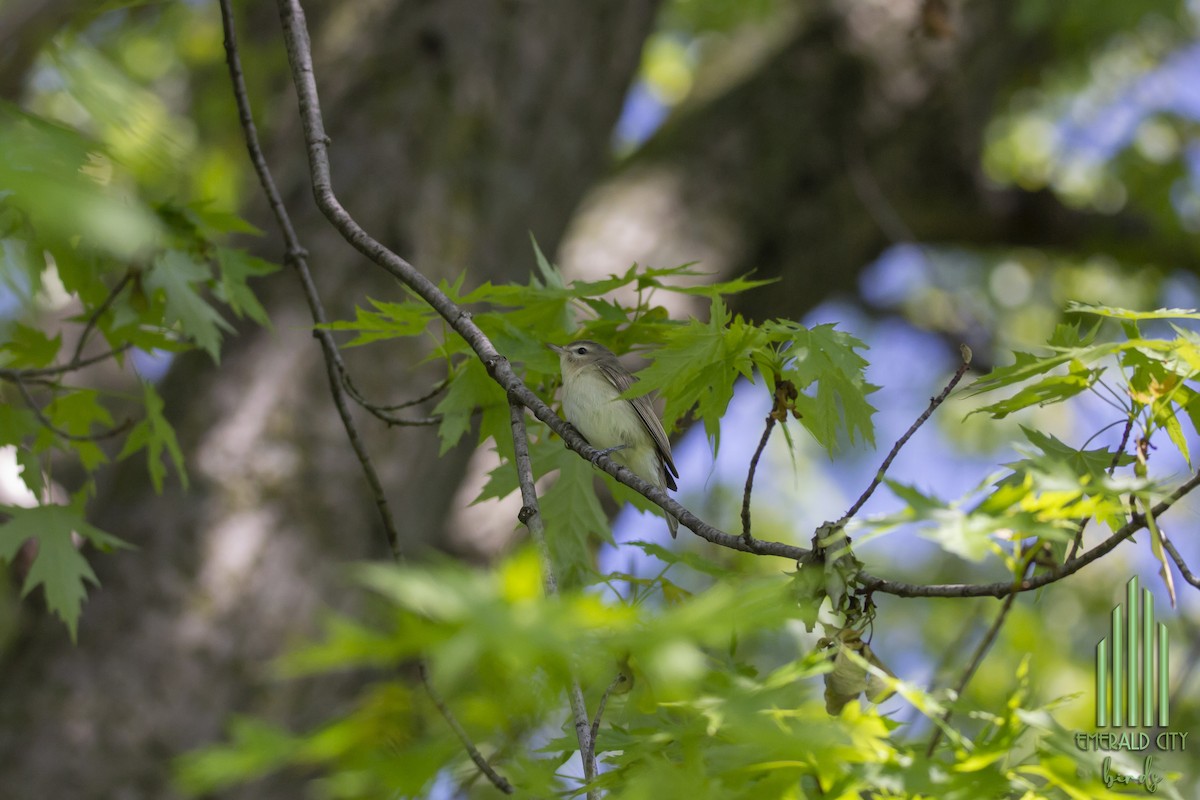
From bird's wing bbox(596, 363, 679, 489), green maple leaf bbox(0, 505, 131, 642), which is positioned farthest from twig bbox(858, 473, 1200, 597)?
green maple leaf bbox(0, 505, 131, 642)

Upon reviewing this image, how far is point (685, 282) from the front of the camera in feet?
15.7

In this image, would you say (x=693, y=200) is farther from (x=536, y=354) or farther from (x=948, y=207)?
(x=536, y=354)

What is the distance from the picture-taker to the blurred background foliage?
224 cm

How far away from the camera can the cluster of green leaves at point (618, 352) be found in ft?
6.24

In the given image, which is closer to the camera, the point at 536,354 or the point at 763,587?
the point at 763,587

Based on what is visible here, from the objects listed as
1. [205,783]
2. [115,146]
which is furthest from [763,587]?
[115,146]

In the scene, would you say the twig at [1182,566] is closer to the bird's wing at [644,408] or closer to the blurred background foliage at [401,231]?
the blurred background foliage at [401,231]

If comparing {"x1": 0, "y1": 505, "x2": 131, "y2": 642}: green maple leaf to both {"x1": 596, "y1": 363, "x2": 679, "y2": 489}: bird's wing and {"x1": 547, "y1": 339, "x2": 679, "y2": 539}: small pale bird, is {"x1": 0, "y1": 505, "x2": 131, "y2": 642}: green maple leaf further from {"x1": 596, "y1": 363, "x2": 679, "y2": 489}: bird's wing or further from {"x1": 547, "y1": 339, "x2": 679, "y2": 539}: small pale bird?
{"x1": 596, "y1": 363, "x2": 679, "y2": 489}: bird's wing

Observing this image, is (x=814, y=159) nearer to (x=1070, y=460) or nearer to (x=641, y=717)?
(x=1070, y=460)

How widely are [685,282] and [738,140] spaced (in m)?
1.22

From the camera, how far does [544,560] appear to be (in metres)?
1.54

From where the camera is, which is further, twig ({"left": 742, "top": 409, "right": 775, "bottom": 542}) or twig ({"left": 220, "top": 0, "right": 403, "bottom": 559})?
twig ({"left": 220, "top": 0, "right": 403, "bottom": 559})

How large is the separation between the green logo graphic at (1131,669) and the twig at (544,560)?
1.07 metres
